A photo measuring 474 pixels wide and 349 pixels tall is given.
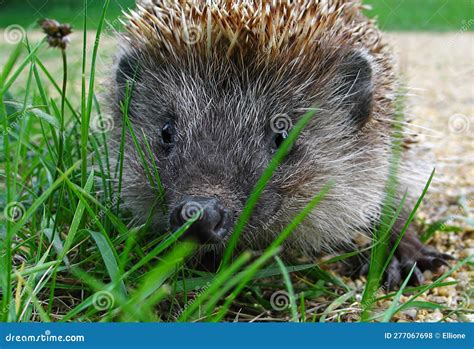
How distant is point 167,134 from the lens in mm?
1994

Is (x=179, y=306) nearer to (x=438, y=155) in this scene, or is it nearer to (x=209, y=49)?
(x=209, y=49)

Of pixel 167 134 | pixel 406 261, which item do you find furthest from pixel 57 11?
pixel 406 261

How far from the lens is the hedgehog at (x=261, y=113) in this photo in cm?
183

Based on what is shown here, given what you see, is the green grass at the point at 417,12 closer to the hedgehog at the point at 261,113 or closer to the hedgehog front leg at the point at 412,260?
the hedgehog at the point at 261,113

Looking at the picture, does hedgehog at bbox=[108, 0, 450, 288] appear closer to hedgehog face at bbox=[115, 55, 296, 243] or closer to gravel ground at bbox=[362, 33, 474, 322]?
hedgehog face at bbox=[115, 55, 296, 243]

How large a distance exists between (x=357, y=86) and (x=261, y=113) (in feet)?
1.54

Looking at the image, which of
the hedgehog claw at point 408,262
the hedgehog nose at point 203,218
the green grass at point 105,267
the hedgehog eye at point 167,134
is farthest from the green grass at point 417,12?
the hedgehog nose at point 203,218

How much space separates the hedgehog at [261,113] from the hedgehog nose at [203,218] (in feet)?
0.24

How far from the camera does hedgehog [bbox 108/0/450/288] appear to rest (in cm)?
183

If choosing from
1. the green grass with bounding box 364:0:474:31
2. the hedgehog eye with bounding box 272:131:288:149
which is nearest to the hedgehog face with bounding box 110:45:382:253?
the hedgehog eye with bounding box 272:131:288:149

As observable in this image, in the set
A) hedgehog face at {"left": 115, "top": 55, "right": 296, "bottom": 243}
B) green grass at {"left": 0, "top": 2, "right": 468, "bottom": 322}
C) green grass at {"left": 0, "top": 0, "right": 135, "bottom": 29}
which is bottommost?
green grass at {"left": 0, "top": 2, "right": 468, "bottom": 322}

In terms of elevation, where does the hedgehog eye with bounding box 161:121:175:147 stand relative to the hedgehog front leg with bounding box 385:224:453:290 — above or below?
above

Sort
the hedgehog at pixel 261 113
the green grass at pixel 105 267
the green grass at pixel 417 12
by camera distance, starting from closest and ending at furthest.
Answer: the green grass at pixel 105 267, the hedgehog at pixel 261 113, the green grass at pixel 417 12

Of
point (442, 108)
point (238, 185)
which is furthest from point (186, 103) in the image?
point (442, 108)
